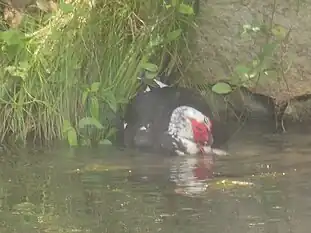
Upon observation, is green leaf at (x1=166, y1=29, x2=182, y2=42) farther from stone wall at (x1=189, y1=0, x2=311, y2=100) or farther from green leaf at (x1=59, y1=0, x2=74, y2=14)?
green leaf at (x1=59, y1=0, x2=74, y2=14)

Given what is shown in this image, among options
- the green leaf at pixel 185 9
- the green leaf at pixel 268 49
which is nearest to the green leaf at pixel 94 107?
the green leaf at pixel 185 9

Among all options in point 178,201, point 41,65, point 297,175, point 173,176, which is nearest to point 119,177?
point 173,176

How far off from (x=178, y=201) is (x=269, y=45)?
2120 mm

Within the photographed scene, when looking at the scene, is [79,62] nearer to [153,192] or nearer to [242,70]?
[242,70]

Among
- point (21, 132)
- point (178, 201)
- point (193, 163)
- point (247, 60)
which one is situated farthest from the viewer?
point (247, 60)

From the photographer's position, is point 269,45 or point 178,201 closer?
point 178,201

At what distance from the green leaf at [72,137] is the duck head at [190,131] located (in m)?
0.66

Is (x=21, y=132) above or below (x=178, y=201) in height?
above

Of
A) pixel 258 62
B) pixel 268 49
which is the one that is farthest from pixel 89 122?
pixel 268 49

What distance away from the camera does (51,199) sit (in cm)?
464

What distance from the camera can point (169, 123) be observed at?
224 inches

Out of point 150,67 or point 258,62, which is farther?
point 258,62

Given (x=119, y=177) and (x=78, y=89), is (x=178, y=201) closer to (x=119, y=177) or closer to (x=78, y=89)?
(x=119, y=177)

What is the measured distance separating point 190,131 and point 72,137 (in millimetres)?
810
